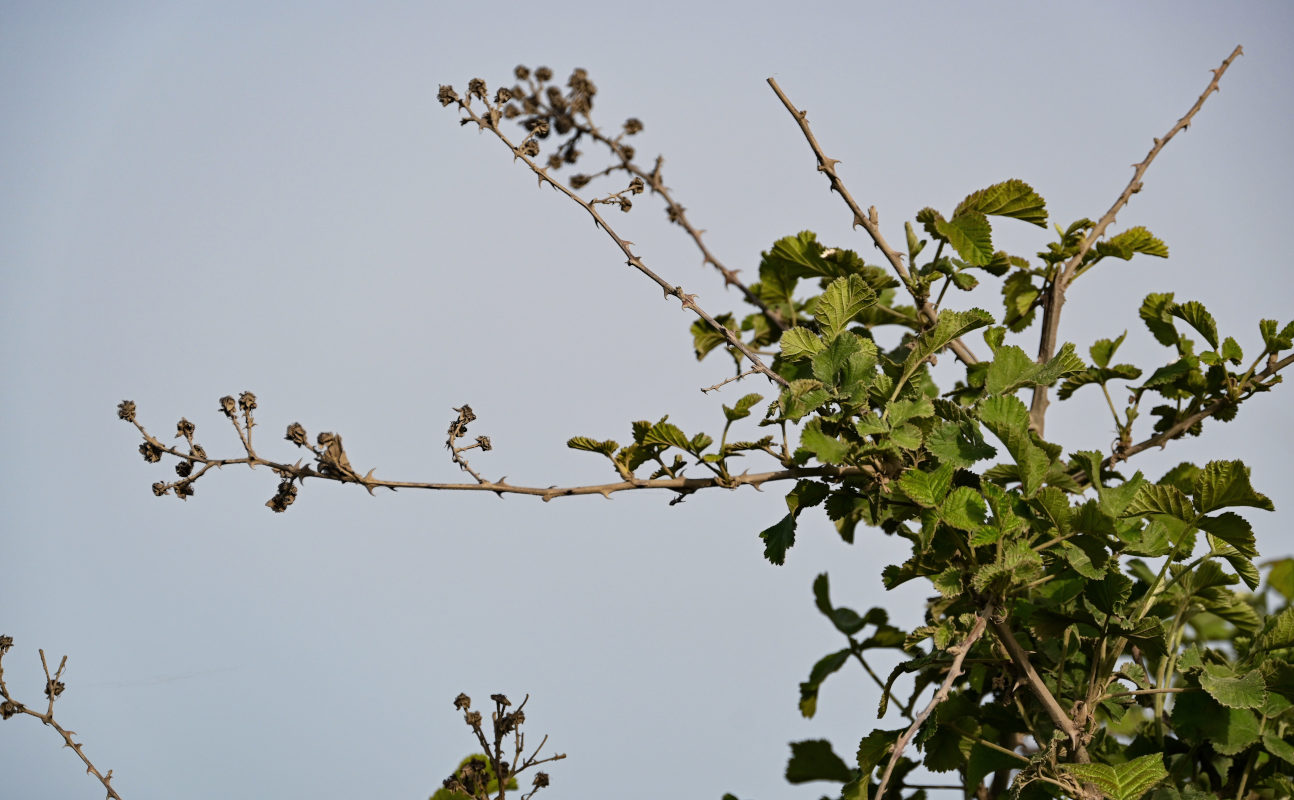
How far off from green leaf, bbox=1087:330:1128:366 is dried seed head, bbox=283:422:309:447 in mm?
1722

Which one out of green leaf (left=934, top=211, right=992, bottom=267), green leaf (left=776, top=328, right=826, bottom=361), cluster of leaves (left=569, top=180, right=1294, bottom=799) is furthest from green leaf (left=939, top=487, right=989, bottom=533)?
green leaf (left=934, top=211, right=992, bottom=267)

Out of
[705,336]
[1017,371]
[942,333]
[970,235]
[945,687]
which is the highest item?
[705,336]

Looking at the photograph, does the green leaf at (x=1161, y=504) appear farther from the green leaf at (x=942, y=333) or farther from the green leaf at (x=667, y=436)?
the green leaf at (x=667, y=436)

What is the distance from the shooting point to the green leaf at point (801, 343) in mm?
1867

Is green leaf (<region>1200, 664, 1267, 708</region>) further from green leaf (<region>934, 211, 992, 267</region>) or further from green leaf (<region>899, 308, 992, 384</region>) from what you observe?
green leaf (<region>934, 211, 992, 267</region>)

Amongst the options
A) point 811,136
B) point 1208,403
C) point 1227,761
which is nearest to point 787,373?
point 811,136

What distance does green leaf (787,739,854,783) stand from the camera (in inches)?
92.4

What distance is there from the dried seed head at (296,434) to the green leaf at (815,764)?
53.3 inches

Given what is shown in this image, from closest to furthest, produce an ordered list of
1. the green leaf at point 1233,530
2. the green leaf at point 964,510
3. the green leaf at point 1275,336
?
the green leaf at point 964,510 → the green leaf at point 1233,530 → the green leaf at point 1275,336

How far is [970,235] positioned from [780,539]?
2.50 feet

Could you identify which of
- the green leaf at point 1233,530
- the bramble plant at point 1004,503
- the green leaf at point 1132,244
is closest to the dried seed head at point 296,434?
the bramble plant at point 1004,503

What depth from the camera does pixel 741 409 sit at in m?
1.84

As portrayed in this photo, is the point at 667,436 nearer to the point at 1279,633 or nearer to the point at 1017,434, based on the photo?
the point at 1017,434

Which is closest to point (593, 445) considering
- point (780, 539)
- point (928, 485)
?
point (780, 539)
